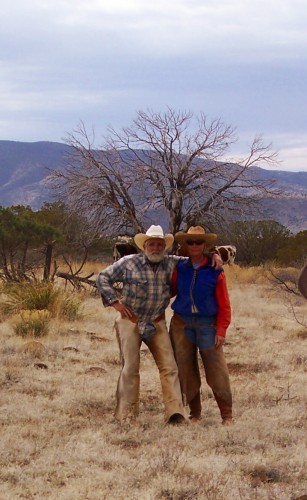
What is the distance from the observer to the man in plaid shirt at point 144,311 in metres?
6.42

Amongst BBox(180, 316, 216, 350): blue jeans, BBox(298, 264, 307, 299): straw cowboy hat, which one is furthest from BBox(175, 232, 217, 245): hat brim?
BBox(298, 264, 307, 299): straw cowboy hat

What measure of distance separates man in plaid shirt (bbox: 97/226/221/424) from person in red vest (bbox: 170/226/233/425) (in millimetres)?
115

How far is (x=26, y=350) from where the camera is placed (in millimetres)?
9594

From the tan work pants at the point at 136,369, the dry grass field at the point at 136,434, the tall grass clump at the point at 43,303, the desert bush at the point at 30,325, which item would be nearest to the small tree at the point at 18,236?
the tall grass clump at the point at 43,303

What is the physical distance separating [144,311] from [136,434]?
1.08 metres

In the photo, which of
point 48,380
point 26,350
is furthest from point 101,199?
point 48,380

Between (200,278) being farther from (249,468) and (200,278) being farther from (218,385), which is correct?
(249,468)

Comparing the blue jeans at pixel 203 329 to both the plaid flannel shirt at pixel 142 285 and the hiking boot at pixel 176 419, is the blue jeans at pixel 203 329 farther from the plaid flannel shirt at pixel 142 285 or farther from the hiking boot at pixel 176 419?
the hiking boot at pixel 176 419

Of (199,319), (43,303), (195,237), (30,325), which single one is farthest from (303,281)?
(43,303)

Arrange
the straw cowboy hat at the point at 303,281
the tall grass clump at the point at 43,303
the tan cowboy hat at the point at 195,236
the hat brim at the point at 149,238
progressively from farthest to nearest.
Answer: the tall grass clump at the point at 43,303
the hat brim at the point at 149,238
the tan cowboy hat at the point at 195,236
the straw cowboy hat at the point at 303,281

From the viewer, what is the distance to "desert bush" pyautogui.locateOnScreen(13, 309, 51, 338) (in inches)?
429

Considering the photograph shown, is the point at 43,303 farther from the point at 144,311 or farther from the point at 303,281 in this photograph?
the point at 303,281

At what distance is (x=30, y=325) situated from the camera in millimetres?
10984

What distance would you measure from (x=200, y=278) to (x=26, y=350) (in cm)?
407
